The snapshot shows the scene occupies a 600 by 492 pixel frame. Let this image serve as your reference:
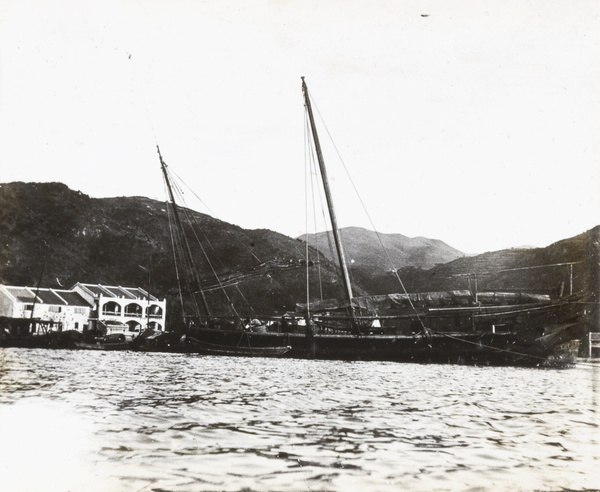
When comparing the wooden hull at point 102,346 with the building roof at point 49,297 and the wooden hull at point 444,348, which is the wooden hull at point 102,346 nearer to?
the building roof at point 49,297

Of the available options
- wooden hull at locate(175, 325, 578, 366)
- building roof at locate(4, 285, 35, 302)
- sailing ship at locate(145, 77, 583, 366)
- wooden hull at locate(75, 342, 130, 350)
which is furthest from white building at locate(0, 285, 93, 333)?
wooden hull at locate(175, 325, 578, 366)

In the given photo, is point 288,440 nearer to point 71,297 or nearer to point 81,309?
point 71,297

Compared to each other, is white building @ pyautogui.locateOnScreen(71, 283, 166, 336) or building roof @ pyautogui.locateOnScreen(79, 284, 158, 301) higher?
building roof @ pyautogui.locateOnScreen(79, 284, 158, 301)

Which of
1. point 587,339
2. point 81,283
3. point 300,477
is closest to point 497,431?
point 300,477

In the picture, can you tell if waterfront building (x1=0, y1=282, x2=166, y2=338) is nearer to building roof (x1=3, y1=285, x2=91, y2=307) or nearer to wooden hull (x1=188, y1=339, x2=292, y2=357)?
building roof (x1=3, y1=285, x2=91, y2=307)

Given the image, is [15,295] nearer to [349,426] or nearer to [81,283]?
[81,283]

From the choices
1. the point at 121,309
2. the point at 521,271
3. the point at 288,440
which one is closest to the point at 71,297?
the point at 121,309
